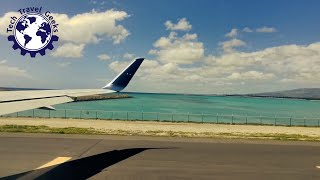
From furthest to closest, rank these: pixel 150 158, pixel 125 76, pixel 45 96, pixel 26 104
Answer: pixel 150 158 < pixel 125 76 < pixel 45 96 < pixel 26 104

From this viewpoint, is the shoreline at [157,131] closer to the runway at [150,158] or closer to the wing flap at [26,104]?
the runway at [150,158]

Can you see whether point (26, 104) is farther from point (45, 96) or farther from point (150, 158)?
point (150, 158)

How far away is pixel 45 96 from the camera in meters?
11.0

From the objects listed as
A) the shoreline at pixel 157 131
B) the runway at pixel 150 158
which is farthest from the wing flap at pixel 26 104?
the shoreline at pixel 157 131

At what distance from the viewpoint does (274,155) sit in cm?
1756

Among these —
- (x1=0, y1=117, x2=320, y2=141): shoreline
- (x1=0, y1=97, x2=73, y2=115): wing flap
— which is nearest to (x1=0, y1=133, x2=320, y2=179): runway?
(x1=0, y1=117, x2=320, y2=141): shoreline

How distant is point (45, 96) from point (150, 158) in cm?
657

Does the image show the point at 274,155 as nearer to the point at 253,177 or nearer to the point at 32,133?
the point at 253,177

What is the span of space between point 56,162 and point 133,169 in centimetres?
365

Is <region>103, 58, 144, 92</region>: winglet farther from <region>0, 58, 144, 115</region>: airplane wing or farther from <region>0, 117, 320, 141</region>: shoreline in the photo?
<region>0, 117, 320, 141</region>: shoreline

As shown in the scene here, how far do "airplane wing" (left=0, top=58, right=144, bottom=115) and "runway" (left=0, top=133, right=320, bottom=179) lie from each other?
9.91ft

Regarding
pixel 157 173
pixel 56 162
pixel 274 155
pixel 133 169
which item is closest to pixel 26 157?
pixel 56 162

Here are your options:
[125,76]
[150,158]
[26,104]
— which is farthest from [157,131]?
[26,104]

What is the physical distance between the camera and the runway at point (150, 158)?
42.3 feet
